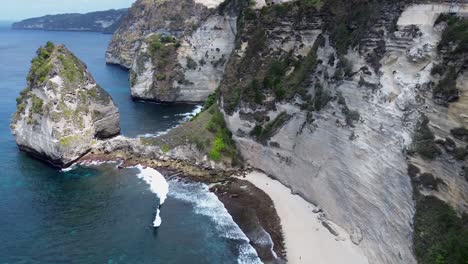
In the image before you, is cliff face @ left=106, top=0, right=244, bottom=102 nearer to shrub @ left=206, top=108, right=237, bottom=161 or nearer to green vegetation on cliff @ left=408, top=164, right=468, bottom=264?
shrub @ left=206, top=108, right=237, bottom=161

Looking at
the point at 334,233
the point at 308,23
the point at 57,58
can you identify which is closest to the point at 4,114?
the point at 57,58

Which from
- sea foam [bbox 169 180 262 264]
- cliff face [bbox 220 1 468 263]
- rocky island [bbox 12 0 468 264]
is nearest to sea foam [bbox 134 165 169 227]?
sea foam [bbox 169 180 262 264]

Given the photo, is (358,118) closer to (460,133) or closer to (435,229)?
(460,133)

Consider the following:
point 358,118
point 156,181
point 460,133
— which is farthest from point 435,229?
point 156,181

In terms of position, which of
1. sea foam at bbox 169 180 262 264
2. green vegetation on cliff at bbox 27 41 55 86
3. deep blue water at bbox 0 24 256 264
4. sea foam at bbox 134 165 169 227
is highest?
green vegetation on cliff at bbox 27 41 55 86

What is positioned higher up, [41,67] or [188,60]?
[41,67]

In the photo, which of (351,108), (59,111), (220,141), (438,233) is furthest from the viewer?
(59,111)
